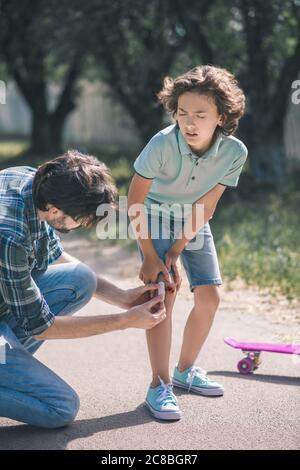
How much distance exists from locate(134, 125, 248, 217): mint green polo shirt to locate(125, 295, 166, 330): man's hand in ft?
1.90

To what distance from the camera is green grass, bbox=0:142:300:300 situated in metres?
6.49

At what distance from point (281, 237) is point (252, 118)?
337cm

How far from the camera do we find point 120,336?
505 cm

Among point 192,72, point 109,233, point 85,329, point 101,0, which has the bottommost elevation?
point 109,233

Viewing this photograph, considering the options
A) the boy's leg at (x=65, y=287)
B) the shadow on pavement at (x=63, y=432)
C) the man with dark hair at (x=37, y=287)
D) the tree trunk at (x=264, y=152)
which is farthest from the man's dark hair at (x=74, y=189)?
the tree trunk at (x=264, y=152)

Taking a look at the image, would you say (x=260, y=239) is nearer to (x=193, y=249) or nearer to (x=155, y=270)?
(x=193, y=249)

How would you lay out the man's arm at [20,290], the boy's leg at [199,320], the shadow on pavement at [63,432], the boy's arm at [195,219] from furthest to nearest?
the boy's leg at [199,320] < the boy's arm at [195,219] < the shadow on pavement at [63,432] < the man's arm at [20,290]

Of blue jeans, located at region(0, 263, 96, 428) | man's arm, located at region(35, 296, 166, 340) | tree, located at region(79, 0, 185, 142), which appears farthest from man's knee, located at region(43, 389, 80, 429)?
tree, located at region(79, 0, 185, 142)

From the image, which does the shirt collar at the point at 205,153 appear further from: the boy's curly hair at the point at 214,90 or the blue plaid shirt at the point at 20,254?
the blue plaid shirt at the point at 20,254

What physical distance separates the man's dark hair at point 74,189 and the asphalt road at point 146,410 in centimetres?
94

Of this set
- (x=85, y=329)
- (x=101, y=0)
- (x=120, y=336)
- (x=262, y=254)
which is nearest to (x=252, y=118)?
(x=101, y=0)

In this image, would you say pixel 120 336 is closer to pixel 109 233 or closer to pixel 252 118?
pixel 109 233

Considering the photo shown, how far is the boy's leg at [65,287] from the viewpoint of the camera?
145 inches

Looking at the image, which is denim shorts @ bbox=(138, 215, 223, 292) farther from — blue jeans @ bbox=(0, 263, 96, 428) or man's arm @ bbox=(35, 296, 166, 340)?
blue jeans @ bbox=(0, 263, 96, 428)
